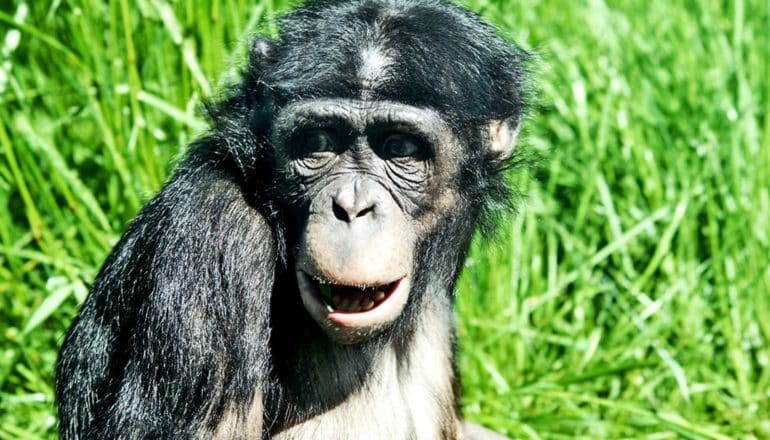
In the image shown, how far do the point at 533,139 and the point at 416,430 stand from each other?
9.99 ft

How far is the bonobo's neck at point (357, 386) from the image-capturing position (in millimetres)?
4926

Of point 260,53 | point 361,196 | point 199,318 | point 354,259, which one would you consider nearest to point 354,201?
point 361,196

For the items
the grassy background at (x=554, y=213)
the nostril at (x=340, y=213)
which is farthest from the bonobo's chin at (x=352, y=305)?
the grassy background at (x=554, y=213)

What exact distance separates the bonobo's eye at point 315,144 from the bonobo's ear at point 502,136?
33.7 inches

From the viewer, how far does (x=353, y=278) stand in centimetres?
420

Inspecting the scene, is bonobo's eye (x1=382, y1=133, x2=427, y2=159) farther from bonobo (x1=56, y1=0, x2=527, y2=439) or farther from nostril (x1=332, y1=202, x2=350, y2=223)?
nostril (x1=332, y1=202, x2=350, y2=223)

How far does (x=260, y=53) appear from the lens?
4.99 metres

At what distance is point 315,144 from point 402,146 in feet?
1.13

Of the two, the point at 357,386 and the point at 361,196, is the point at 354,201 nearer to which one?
the point at 361,196

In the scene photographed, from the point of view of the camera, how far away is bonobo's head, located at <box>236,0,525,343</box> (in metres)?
4.33

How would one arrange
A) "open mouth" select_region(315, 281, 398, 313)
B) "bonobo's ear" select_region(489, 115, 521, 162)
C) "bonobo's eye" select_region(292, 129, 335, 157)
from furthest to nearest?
"bonobo's ear" select_region(489, 115, 521, 162), "bonobo's eye" select_region(292, 129, 335, 157), "open mouth" select_region(315, 281, 398, 313)

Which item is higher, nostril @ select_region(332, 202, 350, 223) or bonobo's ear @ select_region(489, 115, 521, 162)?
nostril @ select_region(332, 202, 350, 223)

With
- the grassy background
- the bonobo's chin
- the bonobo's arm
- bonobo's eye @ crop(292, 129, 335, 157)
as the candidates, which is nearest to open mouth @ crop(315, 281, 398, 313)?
the bonobo's chin

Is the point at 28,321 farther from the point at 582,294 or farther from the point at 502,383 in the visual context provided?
the point at 582,294
